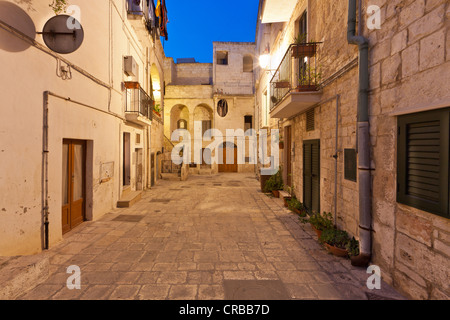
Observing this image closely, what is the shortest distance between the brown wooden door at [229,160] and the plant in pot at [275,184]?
1155 centimetres

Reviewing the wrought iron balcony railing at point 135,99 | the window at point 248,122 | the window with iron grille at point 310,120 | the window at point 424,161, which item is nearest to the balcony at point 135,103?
the wrought iron balcony railing at point 135,99

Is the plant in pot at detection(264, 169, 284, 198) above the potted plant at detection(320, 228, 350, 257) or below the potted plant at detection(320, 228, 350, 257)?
above

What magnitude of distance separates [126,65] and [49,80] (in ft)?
15.4

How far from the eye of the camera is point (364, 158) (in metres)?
3.76

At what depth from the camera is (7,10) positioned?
11.9 ft

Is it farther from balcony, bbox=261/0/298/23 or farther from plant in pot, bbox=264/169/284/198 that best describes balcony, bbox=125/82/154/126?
plant in pot, bbox=264/169/284/198

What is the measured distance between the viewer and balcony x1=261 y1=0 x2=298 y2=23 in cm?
788

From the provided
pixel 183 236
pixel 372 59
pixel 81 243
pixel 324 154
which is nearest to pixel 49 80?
pixel 81 243

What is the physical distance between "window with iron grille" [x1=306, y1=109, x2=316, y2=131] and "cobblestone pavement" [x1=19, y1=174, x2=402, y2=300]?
279 cm

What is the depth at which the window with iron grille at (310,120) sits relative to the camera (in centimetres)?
661

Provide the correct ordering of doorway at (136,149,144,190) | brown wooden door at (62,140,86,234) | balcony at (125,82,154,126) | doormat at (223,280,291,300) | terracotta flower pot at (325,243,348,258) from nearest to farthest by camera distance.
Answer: doormat at (223,280,291,300)
terracotta flower pot at (325,243,348,258)
brown wooden door at (62,140,86,234)
balcony at (125,82,154,126)
doorway at (136,149,144,190)

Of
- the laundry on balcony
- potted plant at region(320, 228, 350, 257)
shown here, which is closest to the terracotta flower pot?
potted plant at region(320, 228, 350, 257)

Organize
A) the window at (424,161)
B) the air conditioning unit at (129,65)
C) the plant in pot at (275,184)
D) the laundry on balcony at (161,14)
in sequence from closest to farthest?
1. the window at (424,161)
2. the air conditioning unit at (129,65)
3. the plant in pot at (275,184)
4. the laundry on balcony at (161,14)

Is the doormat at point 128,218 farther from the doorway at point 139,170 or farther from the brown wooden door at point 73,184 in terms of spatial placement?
the doorway at point 139,170
